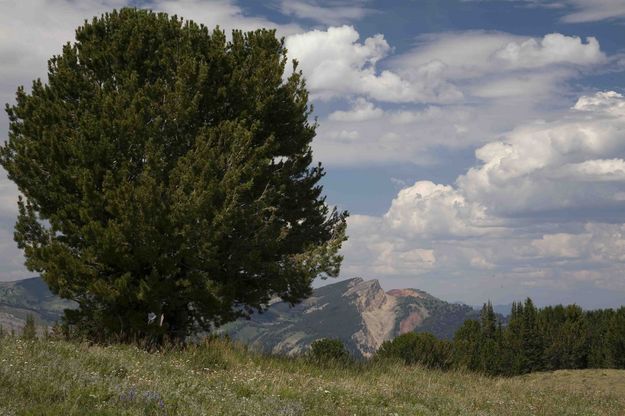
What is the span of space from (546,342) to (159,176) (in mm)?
114853

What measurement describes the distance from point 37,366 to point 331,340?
4331 centimetres

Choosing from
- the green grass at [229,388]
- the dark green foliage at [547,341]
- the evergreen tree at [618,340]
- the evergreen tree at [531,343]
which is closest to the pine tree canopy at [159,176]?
the green grass at [229,388]

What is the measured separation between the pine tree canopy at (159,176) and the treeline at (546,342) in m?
83.7

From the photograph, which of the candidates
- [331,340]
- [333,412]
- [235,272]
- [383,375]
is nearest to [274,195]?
[235,272]

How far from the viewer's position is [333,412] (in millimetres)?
10500

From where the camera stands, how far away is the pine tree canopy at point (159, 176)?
55.7ft

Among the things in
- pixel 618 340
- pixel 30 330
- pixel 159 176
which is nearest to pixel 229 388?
pixel 30 330

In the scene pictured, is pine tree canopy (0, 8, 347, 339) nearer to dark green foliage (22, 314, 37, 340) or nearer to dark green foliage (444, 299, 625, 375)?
dark green foliage (22, 314, 37, 340)

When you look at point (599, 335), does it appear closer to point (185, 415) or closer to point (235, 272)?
point (235, 272)

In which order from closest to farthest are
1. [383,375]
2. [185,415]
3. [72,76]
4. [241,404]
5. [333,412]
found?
[185,415]
[241,404]
[333,412]
[383,375]
[72,76]

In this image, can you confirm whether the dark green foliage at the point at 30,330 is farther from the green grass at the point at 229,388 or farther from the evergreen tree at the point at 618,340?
the evergreen tree at the point at 618,340

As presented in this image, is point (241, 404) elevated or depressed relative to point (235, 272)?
depressed

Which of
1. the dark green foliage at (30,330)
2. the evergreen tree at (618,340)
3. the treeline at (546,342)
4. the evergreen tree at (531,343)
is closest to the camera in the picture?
the dark green foliage at (30,330)

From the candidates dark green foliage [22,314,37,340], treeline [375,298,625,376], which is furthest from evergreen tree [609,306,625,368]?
dark green foliage [22,314,37,340]
